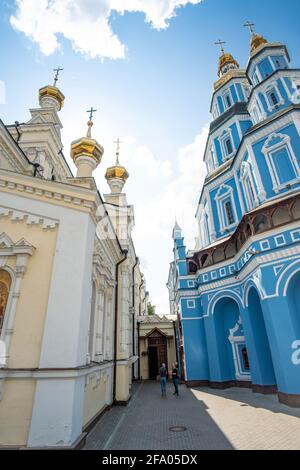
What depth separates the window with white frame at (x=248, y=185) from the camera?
45.9 feet

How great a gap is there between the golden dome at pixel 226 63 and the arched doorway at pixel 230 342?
20.9m

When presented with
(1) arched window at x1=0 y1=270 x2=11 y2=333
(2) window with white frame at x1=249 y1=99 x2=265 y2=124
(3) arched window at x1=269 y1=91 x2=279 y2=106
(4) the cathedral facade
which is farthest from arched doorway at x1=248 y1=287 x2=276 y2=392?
(3) arched window at x1=269 y1=91 x2=279 y2=106

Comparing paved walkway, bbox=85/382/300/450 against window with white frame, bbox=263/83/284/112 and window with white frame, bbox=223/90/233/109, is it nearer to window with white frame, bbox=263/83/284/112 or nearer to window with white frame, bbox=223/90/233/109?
window with white frame, bbox=263/83/284/112

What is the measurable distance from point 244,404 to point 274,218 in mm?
7400

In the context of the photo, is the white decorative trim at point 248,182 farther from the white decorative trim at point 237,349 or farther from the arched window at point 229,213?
the white decorative trim at point 237,349

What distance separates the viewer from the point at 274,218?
1080 cm

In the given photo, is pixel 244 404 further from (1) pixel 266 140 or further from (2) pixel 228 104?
(2) pixel 228 104

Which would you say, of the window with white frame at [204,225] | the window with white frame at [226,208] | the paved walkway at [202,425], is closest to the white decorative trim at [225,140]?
the window with white frame at [226,208]

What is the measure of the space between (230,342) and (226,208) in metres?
8.41

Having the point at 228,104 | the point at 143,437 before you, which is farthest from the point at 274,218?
the point at 228,104

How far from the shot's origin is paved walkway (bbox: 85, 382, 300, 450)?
5559mm

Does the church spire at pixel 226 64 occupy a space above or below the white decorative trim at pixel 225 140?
above

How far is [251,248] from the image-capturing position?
1101 cm

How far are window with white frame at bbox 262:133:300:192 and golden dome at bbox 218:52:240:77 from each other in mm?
13661
